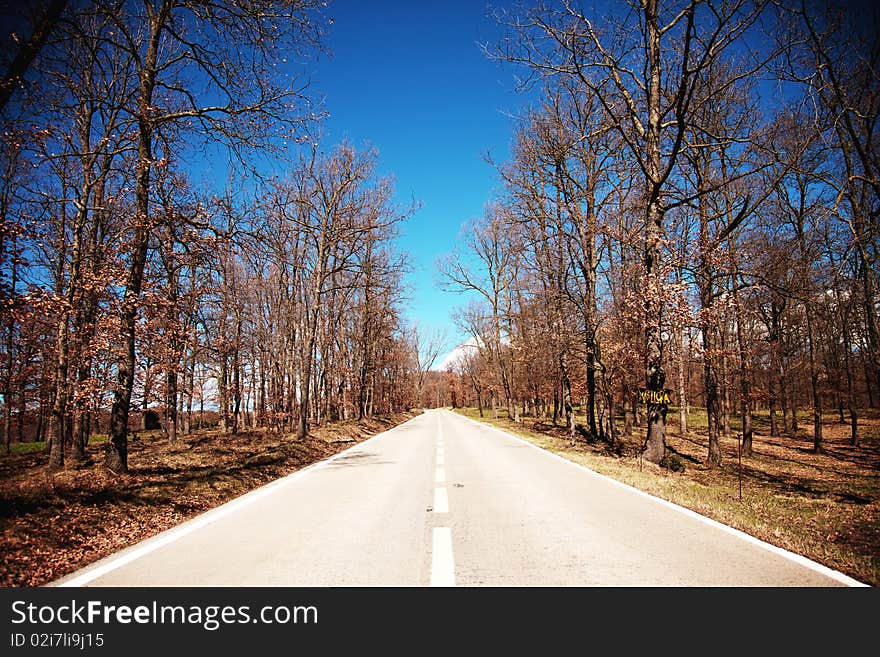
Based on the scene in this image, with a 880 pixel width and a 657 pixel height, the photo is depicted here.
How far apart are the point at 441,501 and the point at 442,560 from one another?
9.22 ft

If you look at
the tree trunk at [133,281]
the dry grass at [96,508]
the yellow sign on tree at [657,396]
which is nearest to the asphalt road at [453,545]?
the dry grass at [96,508]

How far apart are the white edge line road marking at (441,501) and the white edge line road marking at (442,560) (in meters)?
1.11

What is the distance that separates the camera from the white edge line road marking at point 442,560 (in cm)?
352

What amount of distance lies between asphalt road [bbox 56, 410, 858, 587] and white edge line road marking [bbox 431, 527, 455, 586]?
0.05 ft

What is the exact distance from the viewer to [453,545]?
4445mm

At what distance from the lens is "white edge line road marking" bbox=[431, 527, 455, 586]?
139 inches

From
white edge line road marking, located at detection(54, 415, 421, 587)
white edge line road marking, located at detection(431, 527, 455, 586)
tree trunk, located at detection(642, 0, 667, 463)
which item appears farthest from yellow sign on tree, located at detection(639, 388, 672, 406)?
white edge line road marking, located at detection(54, 415, 421, 587)

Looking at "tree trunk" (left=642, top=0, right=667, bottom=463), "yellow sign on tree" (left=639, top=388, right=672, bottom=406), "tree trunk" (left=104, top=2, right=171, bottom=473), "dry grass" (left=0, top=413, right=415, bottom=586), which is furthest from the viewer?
"yellow sign on tree" (left=639, top=388, right=672, bottom=406)

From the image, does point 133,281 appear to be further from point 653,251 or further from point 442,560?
point 653,251

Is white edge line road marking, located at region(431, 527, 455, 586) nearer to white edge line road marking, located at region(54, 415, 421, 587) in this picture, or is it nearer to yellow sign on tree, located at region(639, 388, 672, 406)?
white edge line road marking, located at region(54, 415, 421, 587)

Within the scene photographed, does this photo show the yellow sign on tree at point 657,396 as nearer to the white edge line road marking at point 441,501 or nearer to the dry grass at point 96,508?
the white edge line road marking at point 441,501

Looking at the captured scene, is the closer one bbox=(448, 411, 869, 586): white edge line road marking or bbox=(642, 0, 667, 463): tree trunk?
bbox=(448, 411, 869, 586): white edge line road marking
